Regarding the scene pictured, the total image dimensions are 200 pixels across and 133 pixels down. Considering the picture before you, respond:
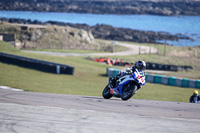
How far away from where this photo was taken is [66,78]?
23766mm

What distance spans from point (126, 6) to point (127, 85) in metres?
173

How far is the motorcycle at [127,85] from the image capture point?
10742 millimetres

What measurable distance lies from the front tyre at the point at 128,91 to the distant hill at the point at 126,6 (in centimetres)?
13096

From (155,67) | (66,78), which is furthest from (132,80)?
(155,67)

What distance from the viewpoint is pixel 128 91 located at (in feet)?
36.4

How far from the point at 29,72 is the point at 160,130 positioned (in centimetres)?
1840

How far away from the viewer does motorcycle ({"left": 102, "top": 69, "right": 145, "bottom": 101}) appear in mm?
10742

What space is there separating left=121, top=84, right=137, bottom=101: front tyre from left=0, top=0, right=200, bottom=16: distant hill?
130958mm

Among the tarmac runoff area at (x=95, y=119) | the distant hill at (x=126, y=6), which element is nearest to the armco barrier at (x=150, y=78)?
the tarmac runoff area at (x=95, y=119)

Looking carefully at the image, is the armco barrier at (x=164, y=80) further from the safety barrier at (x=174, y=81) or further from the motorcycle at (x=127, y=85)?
the motorcycle at (x=127, y=85)

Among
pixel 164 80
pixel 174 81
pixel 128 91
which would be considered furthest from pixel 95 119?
pixel 164 80

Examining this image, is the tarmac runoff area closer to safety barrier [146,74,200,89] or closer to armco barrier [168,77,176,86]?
safety barrier [146,74,200,89]

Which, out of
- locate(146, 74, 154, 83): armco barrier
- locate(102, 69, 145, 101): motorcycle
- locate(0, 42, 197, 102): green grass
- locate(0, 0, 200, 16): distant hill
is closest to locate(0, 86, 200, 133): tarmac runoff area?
locate(102, 69, 145, 101): motorcycle

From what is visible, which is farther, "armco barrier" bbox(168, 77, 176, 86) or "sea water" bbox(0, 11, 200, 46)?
"sea water" bbox(0, 11, 200, 46)
